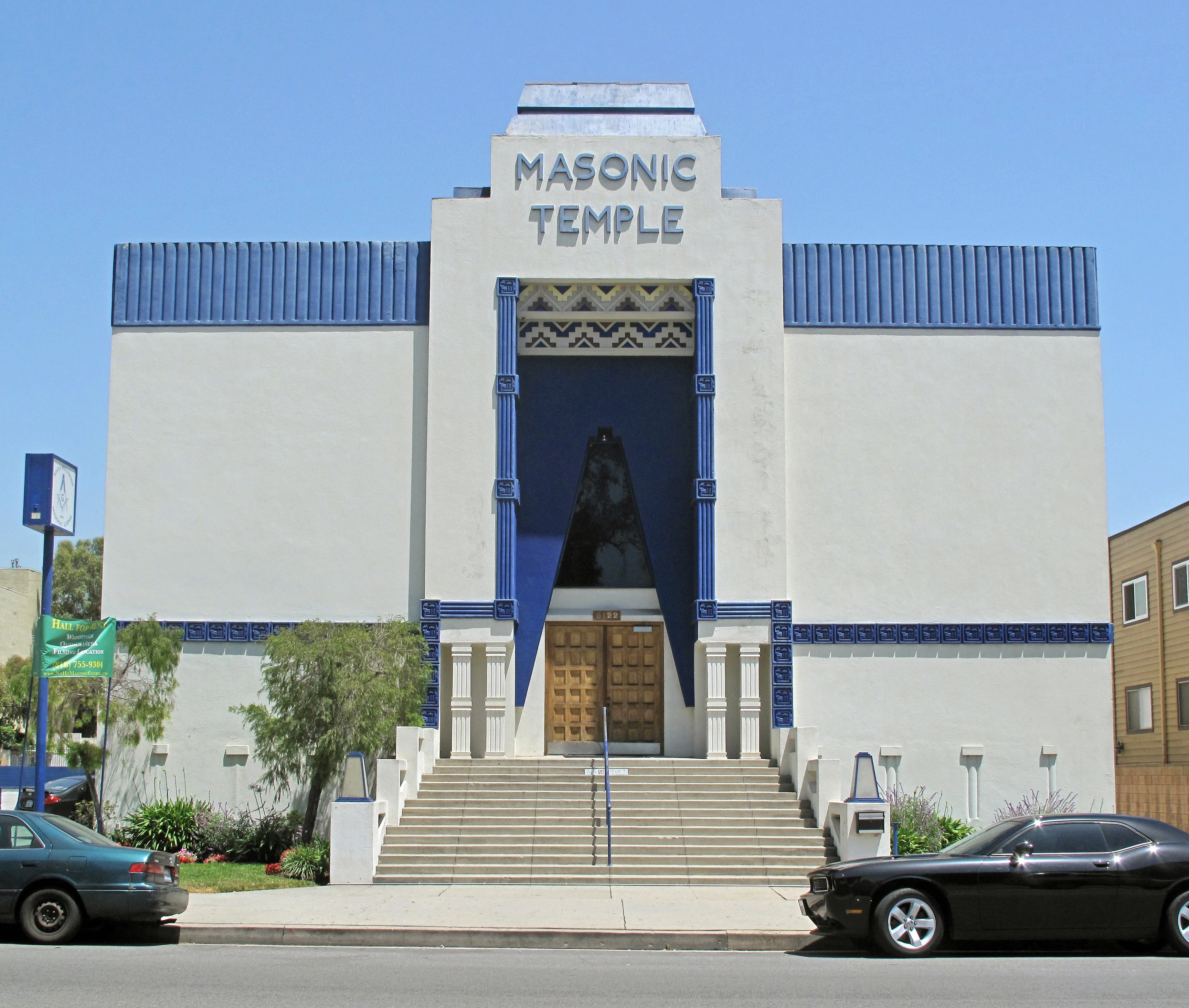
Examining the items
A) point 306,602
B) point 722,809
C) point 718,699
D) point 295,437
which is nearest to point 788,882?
point 722,809

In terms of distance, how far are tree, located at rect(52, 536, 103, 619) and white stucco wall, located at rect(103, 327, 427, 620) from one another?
3743 centimetres

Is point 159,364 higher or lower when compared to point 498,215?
lower

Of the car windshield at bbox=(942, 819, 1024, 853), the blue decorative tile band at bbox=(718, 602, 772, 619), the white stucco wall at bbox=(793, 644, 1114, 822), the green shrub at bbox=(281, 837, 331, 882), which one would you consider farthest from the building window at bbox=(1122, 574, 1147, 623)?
the green shrub at bbox=(281, 837, 331, 882)

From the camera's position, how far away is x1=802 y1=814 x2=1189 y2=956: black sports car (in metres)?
12.1

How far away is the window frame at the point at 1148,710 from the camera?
33312 mm

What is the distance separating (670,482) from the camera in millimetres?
24266

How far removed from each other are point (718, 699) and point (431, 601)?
17.2 feet

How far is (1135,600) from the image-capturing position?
3459cm

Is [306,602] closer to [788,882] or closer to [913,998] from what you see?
[788,882]

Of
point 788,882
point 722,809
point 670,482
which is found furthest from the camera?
point 670,482

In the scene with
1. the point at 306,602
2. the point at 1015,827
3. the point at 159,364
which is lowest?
the point at 1015,827

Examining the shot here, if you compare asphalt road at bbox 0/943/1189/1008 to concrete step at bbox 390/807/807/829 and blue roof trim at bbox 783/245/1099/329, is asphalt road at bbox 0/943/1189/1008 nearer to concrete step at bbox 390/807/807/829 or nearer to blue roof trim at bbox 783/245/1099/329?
concrete step at bbox 390/807/807/829

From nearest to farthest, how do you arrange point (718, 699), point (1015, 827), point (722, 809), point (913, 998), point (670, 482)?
point (913, 998) → point (1015, 827) → point (722, 809) → point (718, 699) → point (670, 482)

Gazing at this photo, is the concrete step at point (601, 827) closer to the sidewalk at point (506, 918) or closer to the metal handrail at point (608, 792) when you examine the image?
the metal handrail at point (608, 792)
